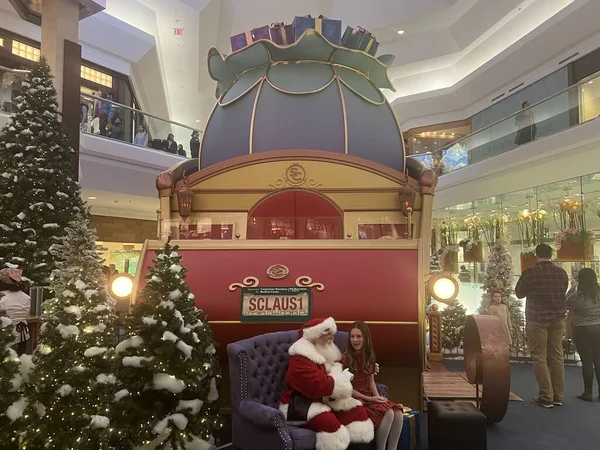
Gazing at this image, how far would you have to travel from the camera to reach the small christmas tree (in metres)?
Result: 9.26

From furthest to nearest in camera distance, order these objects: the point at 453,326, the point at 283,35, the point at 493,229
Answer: the point at 493,229
the point at 453,326
the point at 283,35

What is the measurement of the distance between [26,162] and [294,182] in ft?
13.2

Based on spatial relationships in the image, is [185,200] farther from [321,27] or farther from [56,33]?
[56,33]

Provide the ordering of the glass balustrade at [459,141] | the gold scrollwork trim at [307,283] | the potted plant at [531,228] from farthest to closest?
the potted plant at [531,228]
the glass balustrade at [459,141]
the gold scrollwork trim at [307,283]

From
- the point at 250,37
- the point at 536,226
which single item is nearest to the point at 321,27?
the point at 250,37

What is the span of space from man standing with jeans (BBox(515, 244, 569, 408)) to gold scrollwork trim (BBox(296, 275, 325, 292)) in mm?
2968

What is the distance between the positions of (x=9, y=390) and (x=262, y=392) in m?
1.76

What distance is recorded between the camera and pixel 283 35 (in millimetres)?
6359

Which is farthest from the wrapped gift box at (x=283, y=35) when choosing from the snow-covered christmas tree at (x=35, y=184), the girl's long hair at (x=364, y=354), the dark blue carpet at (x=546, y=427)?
the dark blue carpet at (x=546, y=427)

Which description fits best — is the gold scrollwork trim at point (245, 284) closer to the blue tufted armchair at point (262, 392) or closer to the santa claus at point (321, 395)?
the blue tufted armchair at point (262, 392)

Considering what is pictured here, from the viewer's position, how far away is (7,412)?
329 cm

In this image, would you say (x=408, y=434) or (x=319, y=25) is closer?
(x=408, y=434)

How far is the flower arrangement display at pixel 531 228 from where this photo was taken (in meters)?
9.92

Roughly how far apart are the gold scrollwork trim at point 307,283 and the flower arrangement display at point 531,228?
6.62 m
